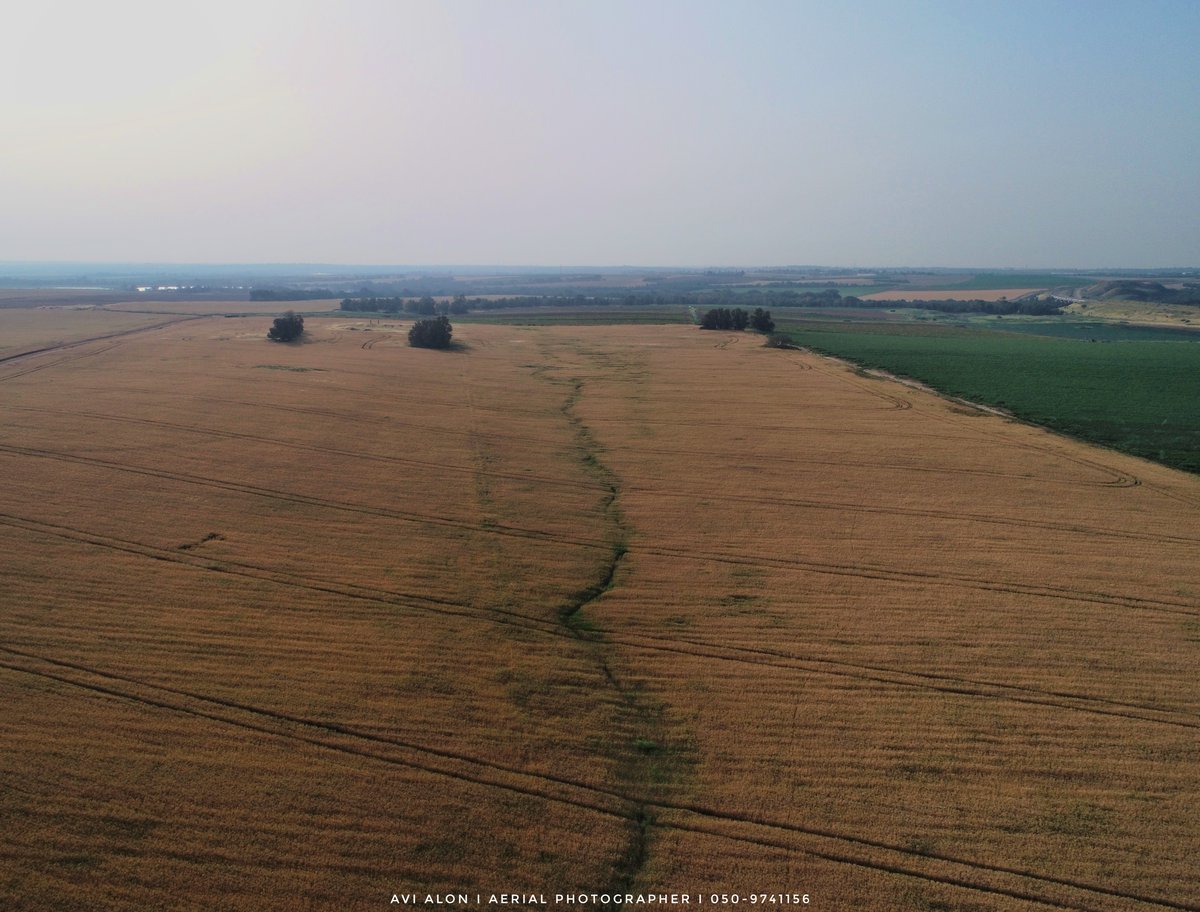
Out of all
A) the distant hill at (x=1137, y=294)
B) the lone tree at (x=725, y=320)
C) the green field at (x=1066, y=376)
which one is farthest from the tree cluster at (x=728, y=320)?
the distant hill at (x=1137, y=294)

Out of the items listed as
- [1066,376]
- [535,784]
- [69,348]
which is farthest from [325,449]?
[1066,376]

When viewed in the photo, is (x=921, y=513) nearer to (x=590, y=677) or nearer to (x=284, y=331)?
(x=590, y=677)

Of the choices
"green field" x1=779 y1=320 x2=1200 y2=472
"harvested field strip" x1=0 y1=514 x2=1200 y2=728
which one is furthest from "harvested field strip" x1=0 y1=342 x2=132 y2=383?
"green field" x1=779 y1=320 x2=1200 y2=472

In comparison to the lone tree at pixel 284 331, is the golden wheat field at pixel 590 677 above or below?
below

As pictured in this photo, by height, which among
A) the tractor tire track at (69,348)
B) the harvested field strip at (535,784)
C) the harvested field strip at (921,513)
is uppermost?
the tractor tire track at (69,348)

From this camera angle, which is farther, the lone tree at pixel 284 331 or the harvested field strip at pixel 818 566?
the lone tree at pixel 284 331

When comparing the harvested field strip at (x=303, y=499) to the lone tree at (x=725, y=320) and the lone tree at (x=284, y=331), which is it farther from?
the lone tree at (x=725, y=320)

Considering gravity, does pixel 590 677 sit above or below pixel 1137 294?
below
